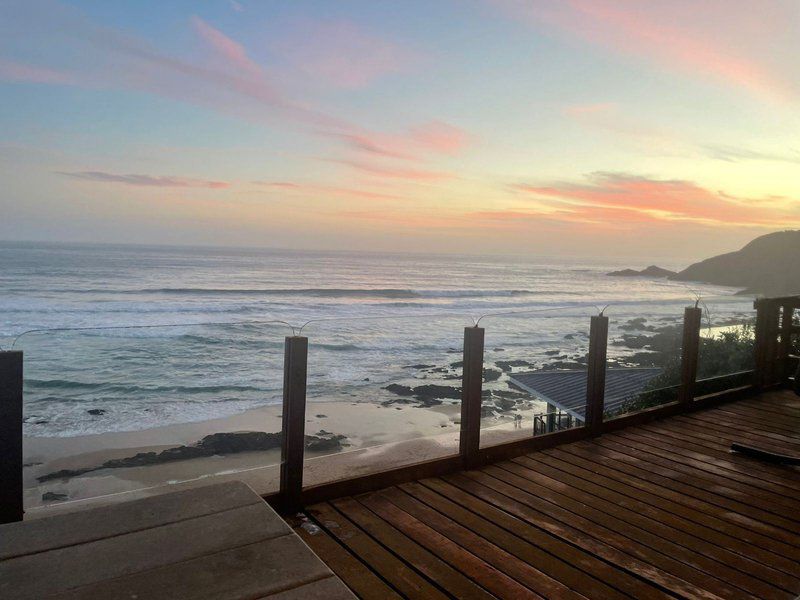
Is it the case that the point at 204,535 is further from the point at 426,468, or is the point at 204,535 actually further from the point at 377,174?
the point at 377,174

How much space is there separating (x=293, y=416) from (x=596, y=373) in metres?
2.29

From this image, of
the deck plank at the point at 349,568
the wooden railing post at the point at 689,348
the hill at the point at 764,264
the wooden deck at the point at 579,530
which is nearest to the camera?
the deck plank at the point at 349,568

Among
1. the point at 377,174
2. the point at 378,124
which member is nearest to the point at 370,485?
the point at 378,124

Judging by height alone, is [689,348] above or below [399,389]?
above

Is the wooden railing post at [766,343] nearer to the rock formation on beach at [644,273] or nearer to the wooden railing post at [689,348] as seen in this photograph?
the wooden railing post at [689,348]

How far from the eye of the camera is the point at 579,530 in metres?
2.62

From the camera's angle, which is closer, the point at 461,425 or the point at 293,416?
the point at 293,416

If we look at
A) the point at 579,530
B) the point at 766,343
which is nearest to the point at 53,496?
the point at 579,530

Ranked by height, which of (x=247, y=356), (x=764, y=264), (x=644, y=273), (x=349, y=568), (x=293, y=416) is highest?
(x=764, y=264)

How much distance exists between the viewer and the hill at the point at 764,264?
28750 mm

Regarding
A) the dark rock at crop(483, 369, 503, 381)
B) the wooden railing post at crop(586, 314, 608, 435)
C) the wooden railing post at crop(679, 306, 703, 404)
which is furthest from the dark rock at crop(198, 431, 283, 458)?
the wooden railing post at crop(679, 306, 703, 404)

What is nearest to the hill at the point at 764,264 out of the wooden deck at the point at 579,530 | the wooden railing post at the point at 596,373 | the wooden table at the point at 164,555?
the wooden railing post at the point at 596,373

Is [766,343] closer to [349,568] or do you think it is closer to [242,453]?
[349,568]

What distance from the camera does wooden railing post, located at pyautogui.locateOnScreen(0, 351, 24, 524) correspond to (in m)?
2.07
